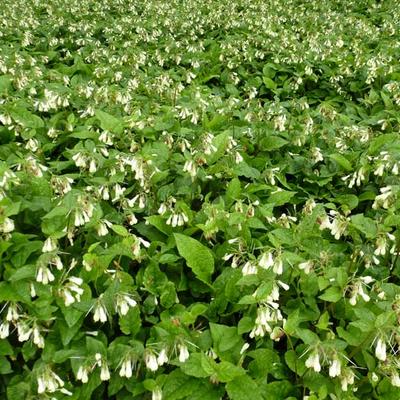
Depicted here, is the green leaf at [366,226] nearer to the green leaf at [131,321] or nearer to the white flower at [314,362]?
the white flower at [314,362]

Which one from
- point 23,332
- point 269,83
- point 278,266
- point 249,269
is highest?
point 278,266

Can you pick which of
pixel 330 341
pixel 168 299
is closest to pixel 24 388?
pixel 168 299

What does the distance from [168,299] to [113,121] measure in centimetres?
220

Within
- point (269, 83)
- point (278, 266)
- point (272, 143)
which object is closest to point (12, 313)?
point (278, 266)

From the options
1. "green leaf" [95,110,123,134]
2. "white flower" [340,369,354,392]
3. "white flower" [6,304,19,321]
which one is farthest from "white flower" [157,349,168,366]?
"green leaf" [95,110,123,134]

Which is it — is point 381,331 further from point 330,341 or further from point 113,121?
point 113,121

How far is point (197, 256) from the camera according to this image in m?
3.66

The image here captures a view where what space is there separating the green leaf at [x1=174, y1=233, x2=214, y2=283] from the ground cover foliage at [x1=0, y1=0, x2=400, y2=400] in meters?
0.01

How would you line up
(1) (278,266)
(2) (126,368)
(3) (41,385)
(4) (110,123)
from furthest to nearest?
(4) (110,123) → (1) (278,266) → (2) (126,368) → (3) (41,385)

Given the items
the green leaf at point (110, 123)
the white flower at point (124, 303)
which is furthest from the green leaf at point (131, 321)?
the green leaf at point (110, 123)

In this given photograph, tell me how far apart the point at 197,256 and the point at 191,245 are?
0.30ft

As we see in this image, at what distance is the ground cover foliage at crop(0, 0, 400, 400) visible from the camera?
3014mm

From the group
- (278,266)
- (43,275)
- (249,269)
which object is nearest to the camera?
(43,275)

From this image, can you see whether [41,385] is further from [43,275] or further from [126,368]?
[43,275]
